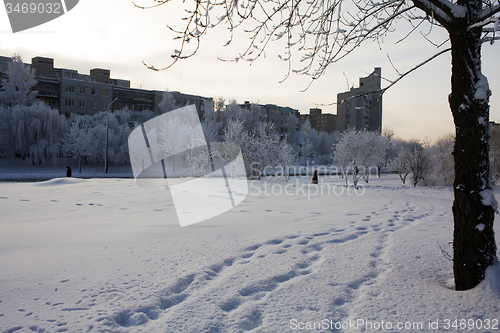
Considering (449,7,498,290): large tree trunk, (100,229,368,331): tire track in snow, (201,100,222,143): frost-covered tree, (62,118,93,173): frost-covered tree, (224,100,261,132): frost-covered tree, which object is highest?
(224,100,261,132): frost-covered tree

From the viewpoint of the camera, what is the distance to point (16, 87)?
4562 centimetres

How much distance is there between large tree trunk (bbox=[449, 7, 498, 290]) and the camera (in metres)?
3.44

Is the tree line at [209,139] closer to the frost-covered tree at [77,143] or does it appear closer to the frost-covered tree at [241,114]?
the frost-covered tree at [77,143]

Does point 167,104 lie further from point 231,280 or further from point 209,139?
point 231,280

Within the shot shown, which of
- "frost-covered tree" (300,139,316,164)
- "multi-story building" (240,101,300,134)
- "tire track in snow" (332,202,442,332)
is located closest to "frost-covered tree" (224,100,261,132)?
"frost-covered tree" (300,139,316,164)

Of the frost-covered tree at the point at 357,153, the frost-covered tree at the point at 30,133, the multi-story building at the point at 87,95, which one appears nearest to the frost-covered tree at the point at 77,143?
the frost-covered tree at the point at 30,133

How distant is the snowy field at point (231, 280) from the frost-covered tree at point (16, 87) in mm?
46351

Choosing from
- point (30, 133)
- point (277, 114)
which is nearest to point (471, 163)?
A: point (30, 133)

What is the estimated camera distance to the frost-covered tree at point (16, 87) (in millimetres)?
43906

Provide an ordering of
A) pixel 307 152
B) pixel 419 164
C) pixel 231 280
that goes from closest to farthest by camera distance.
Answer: pixel 231 280 < pixel 419 164 < pixel 307 152

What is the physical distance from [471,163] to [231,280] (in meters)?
2.95

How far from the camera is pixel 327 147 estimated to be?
248 ft

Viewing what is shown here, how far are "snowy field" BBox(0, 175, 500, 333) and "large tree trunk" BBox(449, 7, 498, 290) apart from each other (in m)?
0.22

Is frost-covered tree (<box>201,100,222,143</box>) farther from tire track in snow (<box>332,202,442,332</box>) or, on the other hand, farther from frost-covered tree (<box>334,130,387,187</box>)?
tire track in snow (<box>332,202,442,332</box>)
